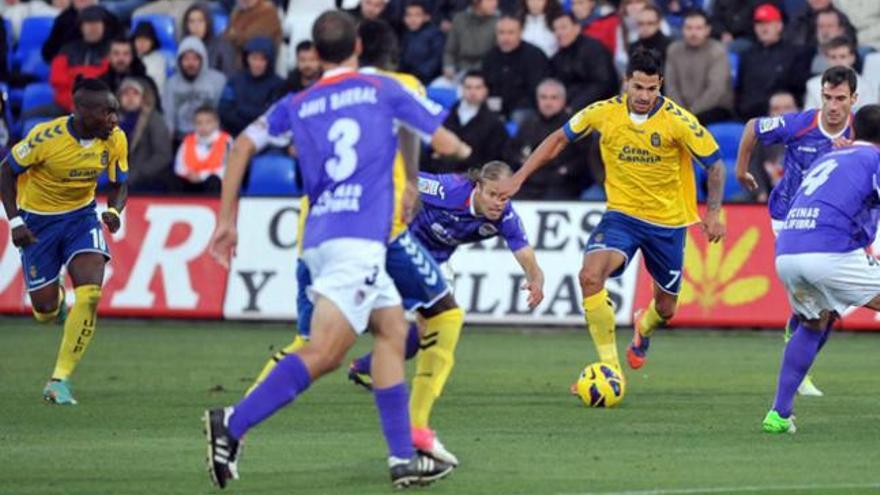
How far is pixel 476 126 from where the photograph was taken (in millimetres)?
A: 22172

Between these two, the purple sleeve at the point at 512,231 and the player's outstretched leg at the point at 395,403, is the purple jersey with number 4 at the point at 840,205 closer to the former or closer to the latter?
the purple sleeve at the point at 512,231

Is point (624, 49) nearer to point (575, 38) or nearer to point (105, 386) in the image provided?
point (575, 38)

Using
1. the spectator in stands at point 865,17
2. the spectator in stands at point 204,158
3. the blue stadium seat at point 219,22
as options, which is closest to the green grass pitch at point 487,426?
the spectator in stands at point 204,158

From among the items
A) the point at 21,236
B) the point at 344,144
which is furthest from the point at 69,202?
the point at 344,144

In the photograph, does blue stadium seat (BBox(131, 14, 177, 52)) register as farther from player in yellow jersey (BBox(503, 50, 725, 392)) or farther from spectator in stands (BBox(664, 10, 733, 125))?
player in yellow jersey (BBox(503, 50, 725, 392))

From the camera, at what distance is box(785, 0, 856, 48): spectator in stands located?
72.8 ft

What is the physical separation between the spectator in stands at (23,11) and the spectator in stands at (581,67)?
729 centimetres

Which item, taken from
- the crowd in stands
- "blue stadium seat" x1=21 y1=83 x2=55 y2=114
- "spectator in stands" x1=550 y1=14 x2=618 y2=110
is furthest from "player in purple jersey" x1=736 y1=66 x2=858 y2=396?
"blue stadium seat" x1=21 y1=83 x2=55 y2=114

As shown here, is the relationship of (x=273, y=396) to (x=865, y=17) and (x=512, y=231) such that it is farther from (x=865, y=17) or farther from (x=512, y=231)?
(x=865, y=17)

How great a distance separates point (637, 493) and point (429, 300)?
1.71m

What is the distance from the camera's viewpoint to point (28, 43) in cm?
2581

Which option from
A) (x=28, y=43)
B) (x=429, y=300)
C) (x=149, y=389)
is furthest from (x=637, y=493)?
(x=28, y=43)

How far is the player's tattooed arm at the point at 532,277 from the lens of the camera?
13698mm

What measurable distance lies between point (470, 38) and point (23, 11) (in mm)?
6557
